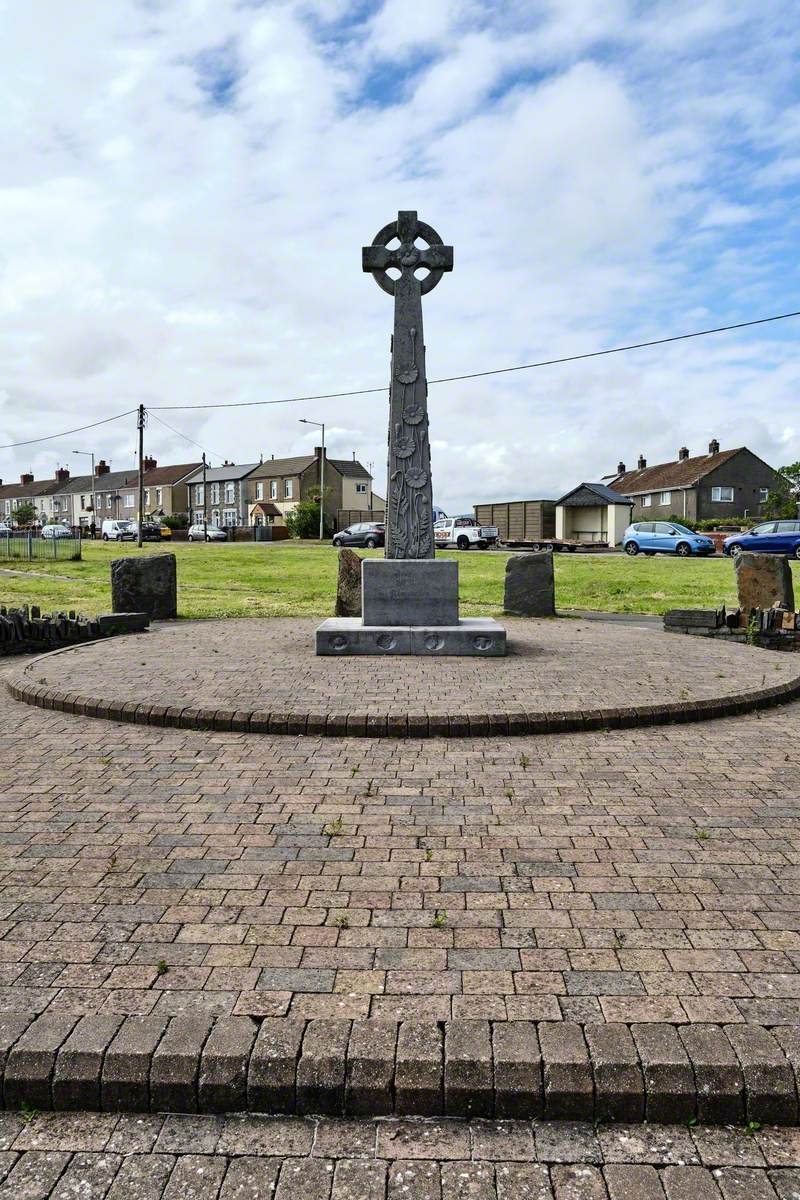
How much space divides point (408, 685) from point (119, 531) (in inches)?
2192

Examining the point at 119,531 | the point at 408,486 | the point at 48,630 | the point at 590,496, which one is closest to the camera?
the point at 408,486

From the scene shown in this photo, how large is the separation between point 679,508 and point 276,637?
173ft

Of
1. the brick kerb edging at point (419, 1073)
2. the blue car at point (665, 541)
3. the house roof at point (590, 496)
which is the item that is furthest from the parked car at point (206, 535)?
the brick kerb edging at point (419, 1073)

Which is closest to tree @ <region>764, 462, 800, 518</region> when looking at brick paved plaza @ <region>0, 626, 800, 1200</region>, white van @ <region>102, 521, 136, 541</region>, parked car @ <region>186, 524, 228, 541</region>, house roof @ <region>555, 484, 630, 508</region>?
house roof @ <region>555, 484, 630, 508</region>

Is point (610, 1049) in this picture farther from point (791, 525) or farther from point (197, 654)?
point (791, 525)

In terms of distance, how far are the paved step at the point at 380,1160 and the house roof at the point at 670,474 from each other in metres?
60.0

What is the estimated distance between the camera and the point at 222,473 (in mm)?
96188

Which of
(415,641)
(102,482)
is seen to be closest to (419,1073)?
(415,641)

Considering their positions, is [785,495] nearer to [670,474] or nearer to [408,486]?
[670,474]

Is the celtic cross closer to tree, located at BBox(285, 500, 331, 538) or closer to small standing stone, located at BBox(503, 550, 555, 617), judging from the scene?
small standing stone, located at BBox(503, 550, 555, 617)

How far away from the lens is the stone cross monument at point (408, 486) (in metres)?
10.2

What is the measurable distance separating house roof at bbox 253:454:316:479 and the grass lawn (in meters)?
53.8

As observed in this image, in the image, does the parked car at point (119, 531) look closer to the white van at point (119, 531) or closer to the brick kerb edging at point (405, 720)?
the white van at point (119, 531)

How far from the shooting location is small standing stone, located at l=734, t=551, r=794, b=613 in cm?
1247
